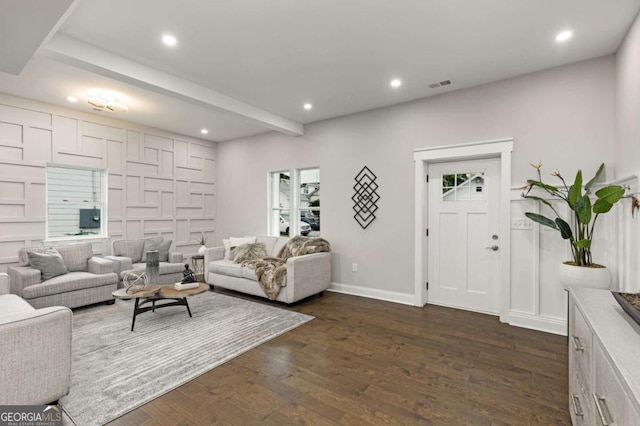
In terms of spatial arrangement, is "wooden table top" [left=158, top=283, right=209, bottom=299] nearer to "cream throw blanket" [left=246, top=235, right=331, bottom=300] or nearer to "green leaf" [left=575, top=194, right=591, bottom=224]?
"cream throw blanket" [left=246, top=235, right=331, bottom=300]

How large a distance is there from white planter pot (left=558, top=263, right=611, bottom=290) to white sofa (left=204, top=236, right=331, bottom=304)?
289 cm

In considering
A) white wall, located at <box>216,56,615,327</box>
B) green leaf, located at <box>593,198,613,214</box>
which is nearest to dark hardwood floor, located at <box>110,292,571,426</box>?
white wall, located at <box>216,56,615,327</box>

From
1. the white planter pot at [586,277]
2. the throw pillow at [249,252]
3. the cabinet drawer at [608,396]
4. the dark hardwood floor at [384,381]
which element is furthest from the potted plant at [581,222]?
the throw pillow at [249,252]

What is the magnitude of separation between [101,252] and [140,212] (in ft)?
3.01

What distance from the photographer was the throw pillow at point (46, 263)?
150 inches

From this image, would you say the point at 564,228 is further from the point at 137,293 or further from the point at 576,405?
the point at 137,293

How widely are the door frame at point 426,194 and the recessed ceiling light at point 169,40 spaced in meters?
3.16

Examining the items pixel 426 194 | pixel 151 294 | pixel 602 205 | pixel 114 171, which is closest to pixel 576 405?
pixel 602 205

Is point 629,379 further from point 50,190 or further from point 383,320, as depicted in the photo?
point 50,190

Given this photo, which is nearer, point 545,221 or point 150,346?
point 150,346

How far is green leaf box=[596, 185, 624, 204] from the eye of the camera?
2338 mm

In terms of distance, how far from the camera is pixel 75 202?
16.1ft

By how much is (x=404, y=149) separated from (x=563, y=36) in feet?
6.65

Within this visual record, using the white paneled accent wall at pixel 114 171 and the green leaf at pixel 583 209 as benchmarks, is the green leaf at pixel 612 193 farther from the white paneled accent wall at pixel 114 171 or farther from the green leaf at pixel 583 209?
the white paneled accent wall at pixel 114 171
